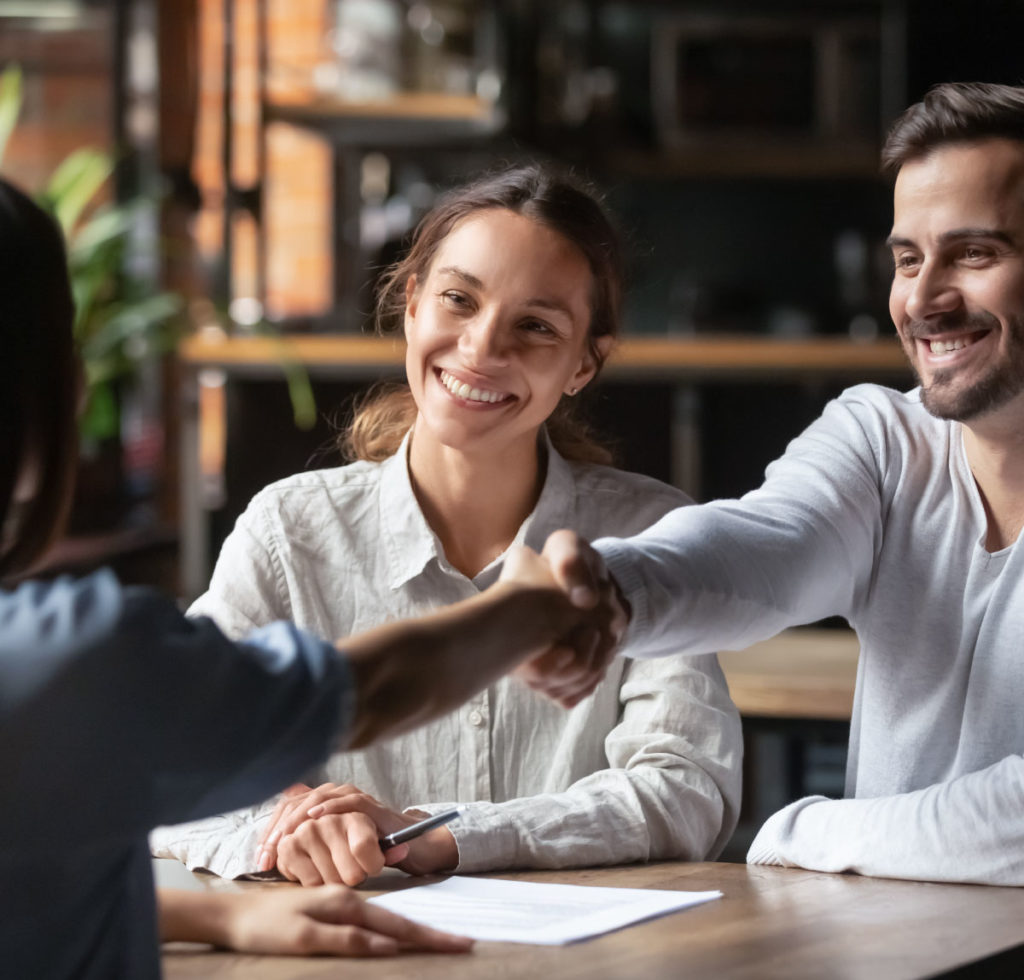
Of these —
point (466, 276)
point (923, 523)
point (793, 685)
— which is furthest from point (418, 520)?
point (793, 685)

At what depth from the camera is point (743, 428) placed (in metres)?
3.84

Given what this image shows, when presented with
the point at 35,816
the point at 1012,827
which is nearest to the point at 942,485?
the point at 1012,827

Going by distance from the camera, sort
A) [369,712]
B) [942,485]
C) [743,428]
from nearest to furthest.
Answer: [369,712] → [942,485] → [743,428]

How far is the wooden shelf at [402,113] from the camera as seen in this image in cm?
402

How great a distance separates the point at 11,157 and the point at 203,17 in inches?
26.1

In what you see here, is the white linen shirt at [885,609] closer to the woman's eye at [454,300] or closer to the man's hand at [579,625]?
the man's hand at [579,625]

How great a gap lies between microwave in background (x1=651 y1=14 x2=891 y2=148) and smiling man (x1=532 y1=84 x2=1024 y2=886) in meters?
2.87

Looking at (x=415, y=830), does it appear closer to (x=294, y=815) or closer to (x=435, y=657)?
(x=294, y=815)

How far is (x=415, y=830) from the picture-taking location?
4.40 feet

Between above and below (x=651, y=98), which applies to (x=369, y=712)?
below

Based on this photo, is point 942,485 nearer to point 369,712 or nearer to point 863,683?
point 863,683

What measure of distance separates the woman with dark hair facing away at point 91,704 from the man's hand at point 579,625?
0.31 m

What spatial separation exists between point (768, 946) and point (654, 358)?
259 cm

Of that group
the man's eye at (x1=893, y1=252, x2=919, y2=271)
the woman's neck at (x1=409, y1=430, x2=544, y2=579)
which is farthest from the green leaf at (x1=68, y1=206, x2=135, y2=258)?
the man's eye at (x1=893, y1=252, x2=919, y2=271)
